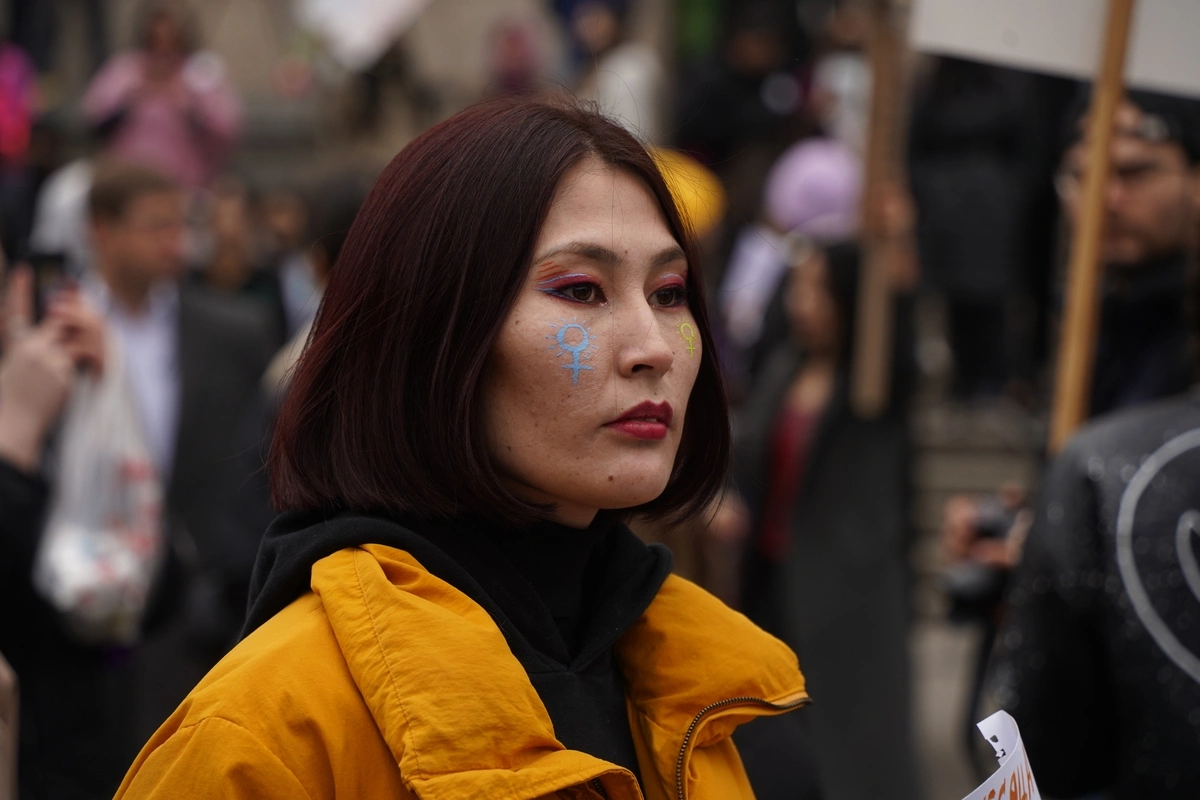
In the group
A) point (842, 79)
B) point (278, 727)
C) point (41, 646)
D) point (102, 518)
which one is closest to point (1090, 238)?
point (278, 727)

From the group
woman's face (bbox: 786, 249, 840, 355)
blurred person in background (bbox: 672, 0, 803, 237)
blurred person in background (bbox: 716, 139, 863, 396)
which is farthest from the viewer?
blurred person in background (bbox: 672, 0, 803, 237)

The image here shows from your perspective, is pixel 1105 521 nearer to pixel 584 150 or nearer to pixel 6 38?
pixel 584 150

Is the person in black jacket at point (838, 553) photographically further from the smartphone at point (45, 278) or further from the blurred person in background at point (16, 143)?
the blurred person in background at point (16, 143)

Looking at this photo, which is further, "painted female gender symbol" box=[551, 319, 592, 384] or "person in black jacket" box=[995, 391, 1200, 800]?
"person in black jacket" box=[995, 391, 1200, 800]

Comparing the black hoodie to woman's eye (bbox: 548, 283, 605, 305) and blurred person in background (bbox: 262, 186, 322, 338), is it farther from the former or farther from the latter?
blurred person in background (bbox: 262, 186, 322, 338)

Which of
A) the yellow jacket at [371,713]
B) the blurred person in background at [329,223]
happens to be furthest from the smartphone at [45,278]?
the yellow jacket at [371,713]

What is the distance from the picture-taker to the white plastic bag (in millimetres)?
3549

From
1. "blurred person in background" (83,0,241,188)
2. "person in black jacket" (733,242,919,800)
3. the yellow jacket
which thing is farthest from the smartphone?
"blurred person in background" (83,0,241,188)

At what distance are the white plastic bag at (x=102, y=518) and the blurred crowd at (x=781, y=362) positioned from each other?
1 cm

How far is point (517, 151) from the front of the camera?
1.91 metres

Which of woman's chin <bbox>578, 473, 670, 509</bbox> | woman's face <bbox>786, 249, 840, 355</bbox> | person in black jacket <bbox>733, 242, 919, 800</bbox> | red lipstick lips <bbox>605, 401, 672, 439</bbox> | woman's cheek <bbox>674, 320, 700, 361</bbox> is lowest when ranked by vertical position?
person in black jacket <bbox>733, 242, 919, 800</bbox>

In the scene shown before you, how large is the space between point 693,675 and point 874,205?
14.6 feet

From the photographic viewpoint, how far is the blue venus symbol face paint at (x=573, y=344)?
189 centimetres

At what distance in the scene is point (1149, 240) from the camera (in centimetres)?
402
